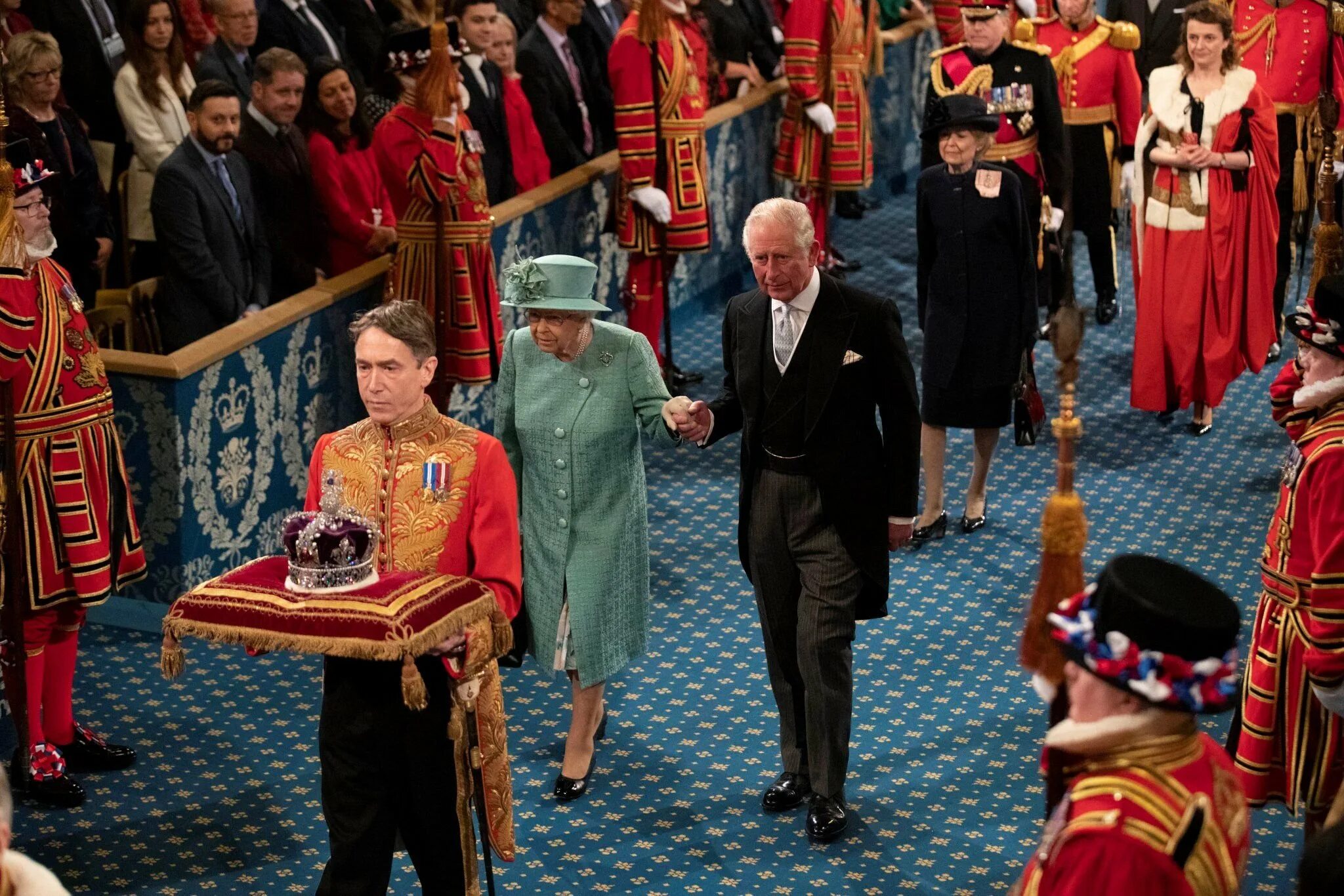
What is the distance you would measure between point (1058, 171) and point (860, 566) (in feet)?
13.8

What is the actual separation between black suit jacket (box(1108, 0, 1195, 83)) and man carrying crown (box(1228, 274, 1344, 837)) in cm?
678

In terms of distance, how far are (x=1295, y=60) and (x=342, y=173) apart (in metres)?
4.94

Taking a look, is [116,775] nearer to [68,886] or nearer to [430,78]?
[68,886]

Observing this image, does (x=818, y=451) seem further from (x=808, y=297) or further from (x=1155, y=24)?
(x=1155, y=24)

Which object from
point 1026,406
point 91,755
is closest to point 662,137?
point 1026,406

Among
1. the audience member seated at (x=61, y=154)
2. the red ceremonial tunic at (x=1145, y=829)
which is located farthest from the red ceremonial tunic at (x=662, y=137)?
the red ceremonial tunic at (x=1145, y=829)

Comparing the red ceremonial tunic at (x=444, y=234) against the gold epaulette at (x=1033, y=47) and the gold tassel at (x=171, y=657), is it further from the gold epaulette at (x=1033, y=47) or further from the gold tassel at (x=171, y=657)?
the gold tassel at (x=171, y=657)

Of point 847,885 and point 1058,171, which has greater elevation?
point 1058,171

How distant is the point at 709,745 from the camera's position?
6672 millimetres

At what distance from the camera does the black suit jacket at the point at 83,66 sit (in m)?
8.95

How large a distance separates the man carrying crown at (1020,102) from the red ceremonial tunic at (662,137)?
1.26 metres

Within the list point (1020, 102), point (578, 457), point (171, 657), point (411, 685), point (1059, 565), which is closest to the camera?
point (1059, 565)

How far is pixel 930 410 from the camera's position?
8.27 metres

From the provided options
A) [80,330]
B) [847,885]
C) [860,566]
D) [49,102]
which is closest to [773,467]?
[860,566]
